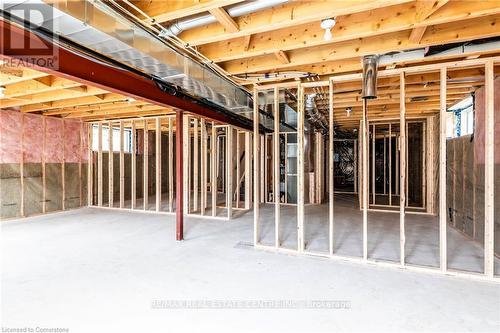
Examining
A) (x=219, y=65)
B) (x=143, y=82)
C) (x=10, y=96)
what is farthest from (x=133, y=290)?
(x=10, y=96)

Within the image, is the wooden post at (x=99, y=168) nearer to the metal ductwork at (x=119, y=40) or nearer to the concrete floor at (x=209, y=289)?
the concrete floor at (x=209, y=289)

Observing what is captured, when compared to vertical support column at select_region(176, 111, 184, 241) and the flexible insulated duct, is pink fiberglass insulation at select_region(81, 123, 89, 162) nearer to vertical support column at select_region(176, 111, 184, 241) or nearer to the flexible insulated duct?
vertical support column at select_region(176, 111, 184, 241)

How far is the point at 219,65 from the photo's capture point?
3.54 metres

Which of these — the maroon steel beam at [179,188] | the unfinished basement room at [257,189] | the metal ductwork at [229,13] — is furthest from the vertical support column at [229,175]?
the metal ductwork at [229,13]

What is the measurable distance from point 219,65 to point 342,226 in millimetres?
3485

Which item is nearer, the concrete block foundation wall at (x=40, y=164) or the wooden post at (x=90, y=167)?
the concrete block foundation wall at (x=40, y=164)

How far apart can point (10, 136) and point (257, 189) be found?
559 cm

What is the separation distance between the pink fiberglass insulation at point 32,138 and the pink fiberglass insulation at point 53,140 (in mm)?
122

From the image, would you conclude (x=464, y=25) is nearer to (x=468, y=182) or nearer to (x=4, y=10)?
(x=468, y=182)

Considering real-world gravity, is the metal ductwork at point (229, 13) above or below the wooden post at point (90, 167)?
above

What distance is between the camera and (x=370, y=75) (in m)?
3.13

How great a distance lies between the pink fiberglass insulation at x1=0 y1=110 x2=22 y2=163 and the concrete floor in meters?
2.63

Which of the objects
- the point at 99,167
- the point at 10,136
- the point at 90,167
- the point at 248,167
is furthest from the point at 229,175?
the point at 10,136

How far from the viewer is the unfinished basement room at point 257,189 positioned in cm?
206
